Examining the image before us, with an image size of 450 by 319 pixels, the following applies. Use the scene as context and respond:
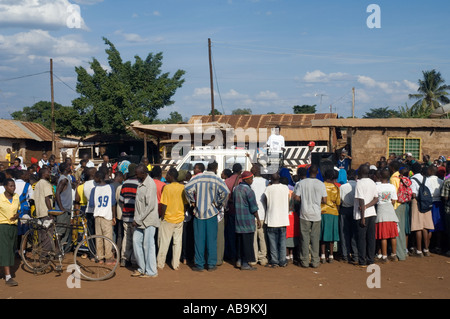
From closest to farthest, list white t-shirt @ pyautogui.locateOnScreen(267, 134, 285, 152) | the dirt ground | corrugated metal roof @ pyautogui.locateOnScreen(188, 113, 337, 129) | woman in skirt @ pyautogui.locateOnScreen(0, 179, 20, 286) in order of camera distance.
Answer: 1. the dirt ground
2. woman in skirt @ pyautogui.locateOnScreen(0, 179, 20, 286)
3. white t-shirt @ pyautogui.locateOnScreen(267, 134, 285, 152)
4. corrugated metal roof @ pyautogui.locateOnScreen(188, 113, 337, 129)

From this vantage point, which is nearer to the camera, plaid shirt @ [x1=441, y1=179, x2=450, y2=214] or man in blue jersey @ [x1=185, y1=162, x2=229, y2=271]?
man in blue jersey @ [x1=185, y1=162, x2=229, y2=271]

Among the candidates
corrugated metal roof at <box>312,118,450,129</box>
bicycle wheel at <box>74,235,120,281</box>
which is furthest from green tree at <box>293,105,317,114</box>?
bicycle wheel at <box>74,235,120,281</box>

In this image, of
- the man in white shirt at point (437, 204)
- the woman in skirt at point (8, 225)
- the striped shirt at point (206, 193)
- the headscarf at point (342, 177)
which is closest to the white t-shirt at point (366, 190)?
the man in white shirt at point (437, 204)

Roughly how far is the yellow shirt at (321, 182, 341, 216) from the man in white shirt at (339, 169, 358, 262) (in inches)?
6.2

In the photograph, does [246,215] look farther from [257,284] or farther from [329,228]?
[329,228]

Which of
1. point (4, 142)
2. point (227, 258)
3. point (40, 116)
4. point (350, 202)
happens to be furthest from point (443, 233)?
point (40, 116)

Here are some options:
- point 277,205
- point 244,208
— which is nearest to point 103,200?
point 244,208

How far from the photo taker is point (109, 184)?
8.62 meters

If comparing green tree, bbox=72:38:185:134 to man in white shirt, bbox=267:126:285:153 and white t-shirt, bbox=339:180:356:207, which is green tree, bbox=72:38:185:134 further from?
white t-shirt, bbox=339:180:356:207

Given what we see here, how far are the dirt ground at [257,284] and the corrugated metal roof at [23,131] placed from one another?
25.6m

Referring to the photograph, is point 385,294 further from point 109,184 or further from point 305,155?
point 305,155

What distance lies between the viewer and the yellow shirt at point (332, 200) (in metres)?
8.53

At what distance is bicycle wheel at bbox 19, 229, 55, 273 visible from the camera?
7898mm
